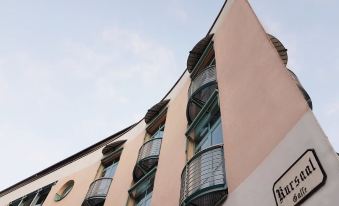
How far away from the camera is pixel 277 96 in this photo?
20.2 ft

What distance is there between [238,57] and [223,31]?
10.3 ft

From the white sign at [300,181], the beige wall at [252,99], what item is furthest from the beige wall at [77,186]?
the white sign at [300,181]

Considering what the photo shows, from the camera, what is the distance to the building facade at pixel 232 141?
4.77 m

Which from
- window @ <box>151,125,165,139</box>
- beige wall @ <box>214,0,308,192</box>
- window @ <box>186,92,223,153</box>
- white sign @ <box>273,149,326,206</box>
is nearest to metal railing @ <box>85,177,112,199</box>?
window @ <box>151,125,165,139</box>

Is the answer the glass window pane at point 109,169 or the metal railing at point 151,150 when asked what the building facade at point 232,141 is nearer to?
the metal railing at point 151,150

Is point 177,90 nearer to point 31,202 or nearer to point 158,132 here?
point 158,132

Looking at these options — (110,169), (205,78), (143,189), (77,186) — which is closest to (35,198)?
(77,186)

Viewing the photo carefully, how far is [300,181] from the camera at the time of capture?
4.51 metres

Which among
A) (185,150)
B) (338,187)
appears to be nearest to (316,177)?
(338,187)

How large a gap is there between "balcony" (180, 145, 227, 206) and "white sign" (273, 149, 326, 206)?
1882 mm

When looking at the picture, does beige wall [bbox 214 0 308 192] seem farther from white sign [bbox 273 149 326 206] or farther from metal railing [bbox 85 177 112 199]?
metal railing [bbox 85 177 112 199]

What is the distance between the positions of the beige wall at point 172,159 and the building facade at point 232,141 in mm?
45

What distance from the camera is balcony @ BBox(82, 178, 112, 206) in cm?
1409

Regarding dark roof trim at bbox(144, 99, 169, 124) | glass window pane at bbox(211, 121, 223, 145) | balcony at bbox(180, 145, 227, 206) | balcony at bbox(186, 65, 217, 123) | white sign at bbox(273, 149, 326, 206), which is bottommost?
white sign at bbox(273, 149, 326, 206)
